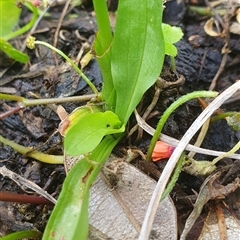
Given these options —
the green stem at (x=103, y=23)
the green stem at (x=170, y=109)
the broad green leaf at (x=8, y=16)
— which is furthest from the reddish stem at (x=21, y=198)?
the broad green leaf at (x=8, y=16)

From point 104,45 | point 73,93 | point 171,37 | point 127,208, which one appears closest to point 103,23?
point 104,45

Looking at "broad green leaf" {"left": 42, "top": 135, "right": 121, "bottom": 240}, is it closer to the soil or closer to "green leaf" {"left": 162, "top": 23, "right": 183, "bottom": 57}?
the soil

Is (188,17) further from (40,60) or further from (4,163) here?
(4,163)

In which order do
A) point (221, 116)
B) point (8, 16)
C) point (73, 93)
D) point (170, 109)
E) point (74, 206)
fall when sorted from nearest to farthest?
point (74, 206) < point (170, 109) < point (221, 116) < point (73, 93) < point (8, 16)

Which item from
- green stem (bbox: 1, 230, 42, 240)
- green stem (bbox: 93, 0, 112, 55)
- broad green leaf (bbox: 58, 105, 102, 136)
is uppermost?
green stem (bbox: 93, 0, 112, 55)

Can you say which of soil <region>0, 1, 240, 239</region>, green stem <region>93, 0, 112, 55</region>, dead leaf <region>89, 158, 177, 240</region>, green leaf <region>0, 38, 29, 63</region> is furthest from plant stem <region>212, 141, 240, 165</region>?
green leaf <region>0, 38, 29, 63</region>

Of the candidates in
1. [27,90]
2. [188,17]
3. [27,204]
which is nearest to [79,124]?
[27,204]

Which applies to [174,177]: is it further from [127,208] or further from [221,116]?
[221,116]
